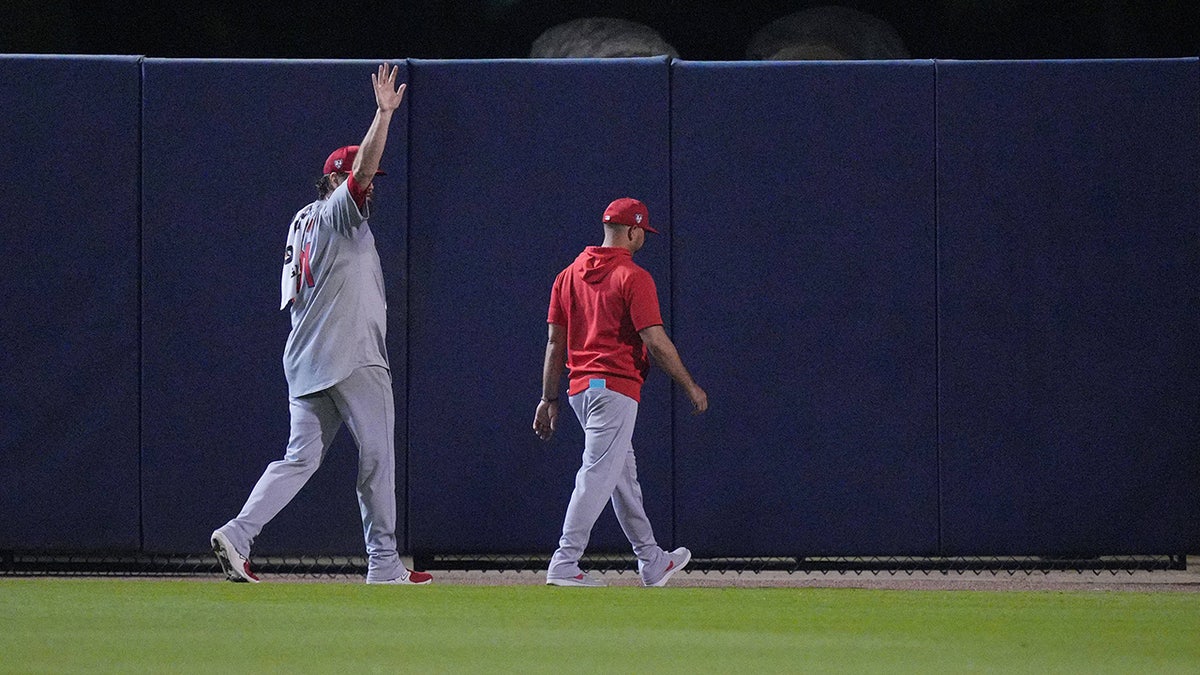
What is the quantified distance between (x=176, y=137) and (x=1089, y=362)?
16.9ft

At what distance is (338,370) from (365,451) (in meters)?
0.39

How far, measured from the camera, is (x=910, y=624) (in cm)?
459

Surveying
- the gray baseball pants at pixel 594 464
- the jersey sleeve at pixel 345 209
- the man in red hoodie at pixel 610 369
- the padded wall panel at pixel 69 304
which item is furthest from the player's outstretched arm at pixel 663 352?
the padded wall panel at pixel 69 304

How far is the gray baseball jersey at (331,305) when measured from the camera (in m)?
6.47

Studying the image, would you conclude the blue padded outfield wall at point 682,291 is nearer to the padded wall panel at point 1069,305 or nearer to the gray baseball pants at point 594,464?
the padded wall panel at point 1069,305

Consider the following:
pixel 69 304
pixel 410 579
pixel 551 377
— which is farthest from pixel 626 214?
pixel 69 304

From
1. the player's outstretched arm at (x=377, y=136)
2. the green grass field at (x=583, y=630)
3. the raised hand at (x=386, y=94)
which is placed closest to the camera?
the green grass field at (x=583, y=630)

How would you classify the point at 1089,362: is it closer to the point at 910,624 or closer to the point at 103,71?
the point at 910,624

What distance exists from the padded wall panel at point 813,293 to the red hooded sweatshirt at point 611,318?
3.74ft

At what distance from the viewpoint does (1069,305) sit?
7879mm

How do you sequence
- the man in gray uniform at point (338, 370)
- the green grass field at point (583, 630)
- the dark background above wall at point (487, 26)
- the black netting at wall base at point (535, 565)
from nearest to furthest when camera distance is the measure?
the green grass field at point (583, 630), the man in gray uniform at point (338, 370), the black netting at wall base at point (535, 565), the dark background above wall at point (487, 26)

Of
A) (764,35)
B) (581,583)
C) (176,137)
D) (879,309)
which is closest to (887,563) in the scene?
(879,309)

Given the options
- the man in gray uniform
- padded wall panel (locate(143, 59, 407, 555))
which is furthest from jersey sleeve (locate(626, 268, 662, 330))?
padded wall panel (locate(143, 59, 407, 555))

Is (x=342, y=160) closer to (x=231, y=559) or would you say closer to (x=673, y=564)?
(x=231, y=559)
